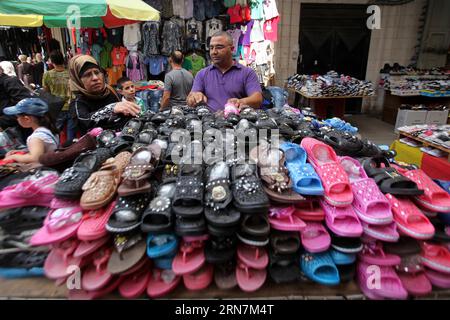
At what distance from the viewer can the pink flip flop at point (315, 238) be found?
97 cm

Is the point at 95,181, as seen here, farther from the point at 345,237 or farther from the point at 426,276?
the point at 426,276

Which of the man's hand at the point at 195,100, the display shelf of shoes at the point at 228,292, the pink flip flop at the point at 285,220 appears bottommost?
the display shelf of shoes at the point at 228,292

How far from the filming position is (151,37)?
227 inches

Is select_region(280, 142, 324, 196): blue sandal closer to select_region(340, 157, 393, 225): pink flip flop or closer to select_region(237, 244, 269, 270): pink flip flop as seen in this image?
select_region(340, 157, 393, 225): pink flip flop

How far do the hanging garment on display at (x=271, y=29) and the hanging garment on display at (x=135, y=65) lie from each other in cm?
285

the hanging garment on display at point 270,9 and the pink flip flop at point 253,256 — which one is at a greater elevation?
the hanging garment on display at point 270,9

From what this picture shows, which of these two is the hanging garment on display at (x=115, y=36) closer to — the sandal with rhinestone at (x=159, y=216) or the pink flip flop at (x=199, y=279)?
the sandal with rhinestone at (x=159, y=216)

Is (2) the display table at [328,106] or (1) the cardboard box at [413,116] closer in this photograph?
(1) the cardboard box at [413,116]

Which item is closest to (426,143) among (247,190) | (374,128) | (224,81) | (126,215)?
(224,81)

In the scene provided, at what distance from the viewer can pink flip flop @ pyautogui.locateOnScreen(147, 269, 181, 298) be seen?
0.96 metres

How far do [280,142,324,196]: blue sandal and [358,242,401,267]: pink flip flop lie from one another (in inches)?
10.7

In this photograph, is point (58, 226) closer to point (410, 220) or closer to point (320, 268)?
point (320, 268)

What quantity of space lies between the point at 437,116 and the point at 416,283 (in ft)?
20.6

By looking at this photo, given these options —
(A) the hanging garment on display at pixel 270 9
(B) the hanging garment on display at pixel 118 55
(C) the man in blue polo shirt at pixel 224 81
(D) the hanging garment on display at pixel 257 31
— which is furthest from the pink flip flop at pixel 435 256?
(B) the hanging garment on display at pixel 118 55
